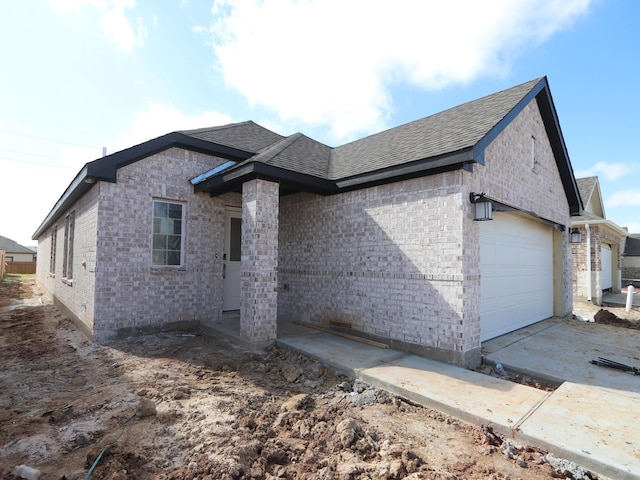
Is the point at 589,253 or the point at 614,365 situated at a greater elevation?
the point at 589,253

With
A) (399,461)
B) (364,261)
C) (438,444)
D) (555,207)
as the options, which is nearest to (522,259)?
(555,207)

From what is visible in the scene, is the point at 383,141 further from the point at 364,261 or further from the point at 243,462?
the point at 243,462

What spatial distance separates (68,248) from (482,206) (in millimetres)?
10557

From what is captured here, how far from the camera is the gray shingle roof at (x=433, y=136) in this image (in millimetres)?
5707

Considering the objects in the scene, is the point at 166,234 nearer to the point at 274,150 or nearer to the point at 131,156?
the point at 131,156

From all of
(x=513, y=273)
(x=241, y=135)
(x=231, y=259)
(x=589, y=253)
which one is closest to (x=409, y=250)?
(x=513, y=273)

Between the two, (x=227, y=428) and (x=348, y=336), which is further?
(x=348, y=336)

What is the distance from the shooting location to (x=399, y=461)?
2729 millimetres

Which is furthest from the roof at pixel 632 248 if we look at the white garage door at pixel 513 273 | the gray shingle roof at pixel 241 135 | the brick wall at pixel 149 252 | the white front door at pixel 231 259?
the brick wall at pixel 149 252

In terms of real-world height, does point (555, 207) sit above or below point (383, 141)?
below

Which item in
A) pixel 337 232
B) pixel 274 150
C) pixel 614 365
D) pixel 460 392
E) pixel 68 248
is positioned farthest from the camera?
pixel 68 248

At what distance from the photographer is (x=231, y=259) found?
8.09 m

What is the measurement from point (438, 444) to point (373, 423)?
26.8 inches

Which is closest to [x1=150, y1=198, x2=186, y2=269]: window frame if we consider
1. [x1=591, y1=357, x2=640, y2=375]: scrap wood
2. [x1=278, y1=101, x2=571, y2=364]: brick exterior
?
[x1=278, y1=101, x2=571, y2=364]: brick exterior
